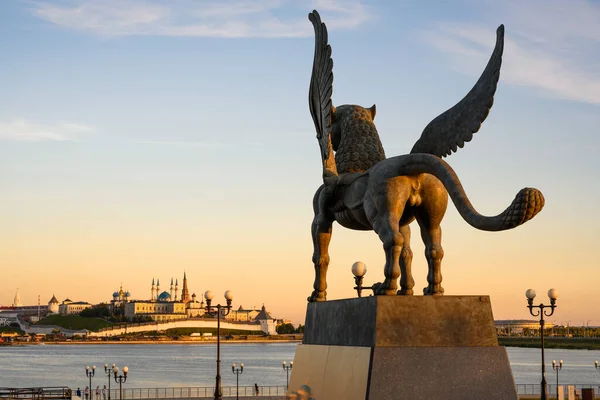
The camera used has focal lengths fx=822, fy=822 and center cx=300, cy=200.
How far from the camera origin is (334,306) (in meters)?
9.77

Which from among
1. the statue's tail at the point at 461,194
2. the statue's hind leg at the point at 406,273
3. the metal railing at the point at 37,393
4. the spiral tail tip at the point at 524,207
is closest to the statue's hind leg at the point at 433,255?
the statue's hind leg at the point at 406,273

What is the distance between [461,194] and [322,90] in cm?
260

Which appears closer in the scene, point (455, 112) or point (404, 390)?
point (404, 390)

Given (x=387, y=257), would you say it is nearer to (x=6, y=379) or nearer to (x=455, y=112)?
(x=455, y=112)

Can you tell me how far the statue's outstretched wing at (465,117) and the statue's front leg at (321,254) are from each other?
5.74 ft

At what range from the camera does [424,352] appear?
8.56 metres

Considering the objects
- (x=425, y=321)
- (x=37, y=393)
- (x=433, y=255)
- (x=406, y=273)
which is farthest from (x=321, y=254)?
(x=37, y=393)

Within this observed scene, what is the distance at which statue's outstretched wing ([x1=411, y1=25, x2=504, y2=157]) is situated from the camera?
9.58m

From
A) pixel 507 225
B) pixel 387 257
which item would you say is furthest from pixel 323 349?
pixel 507 225

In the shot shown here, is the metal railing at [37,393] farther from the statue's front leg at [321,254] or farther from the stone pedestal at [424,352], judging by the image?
the stone pedestal at [424,352]

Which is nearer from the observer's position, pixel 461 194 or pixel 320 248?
pixel 461 194

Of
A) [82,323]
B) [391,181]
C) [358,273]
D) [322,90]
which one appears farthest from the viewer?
[82,323]

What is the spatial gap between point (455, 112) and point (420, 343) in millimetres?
2853

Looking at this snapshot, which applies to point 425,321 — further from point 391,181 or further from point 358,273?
point 358,273
